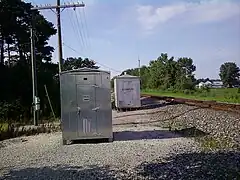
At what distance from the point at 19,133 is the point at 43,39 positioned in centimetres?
3014

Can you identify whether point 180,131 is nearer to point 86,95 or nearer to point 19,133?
point 86,95

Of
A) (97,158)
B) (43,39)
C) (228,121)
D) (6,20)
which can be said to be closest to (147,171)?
(97,158)

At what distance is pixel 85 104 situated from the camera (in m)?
12.8

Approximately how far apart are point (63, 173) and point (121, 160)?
5.88 feet

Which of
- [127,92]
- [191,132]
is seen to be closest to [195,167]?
[191,132]

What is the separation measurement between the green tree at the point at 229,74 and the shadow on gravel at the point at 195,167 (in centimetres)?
9663

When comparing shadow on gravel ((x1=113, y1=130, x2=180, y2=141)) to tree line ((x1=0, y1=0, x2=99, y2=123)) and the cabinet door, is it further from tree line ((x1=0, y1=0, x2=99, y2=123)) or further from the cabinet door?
tree line ((x1=0, y1=0, x2=99, y2=123))

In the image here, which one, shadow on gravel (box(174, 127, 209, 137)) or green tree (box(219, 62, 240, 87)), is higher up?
green tree (box(219, 62, 240, 87))

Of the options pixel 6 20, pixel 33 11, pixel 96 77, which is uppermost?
pixel 6 20

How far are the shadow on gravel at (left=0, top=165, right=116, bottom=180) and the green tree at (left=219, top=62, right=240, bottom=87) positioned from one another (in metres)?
98.3

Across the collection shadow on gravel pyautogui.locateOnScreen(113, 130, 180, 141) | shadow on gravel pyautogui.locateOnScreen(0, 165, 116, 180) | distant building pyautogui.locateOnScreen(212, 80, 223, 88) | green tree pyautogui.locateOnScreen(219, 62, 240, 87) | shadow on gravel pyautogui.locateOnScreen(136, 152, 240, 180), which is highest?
green tree pyautogui.locateOnScreen(219, 62, 240, 87)

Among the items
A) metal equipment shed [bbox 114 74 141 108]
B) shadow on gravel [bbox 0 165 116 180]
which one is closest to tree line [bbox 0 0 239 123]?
metal equipment shed [bbox 114 74 141 108]

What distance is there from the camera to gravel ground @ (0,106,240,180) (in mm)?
7918

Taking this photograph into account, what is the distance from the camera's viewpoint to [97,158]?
992 centimetres
